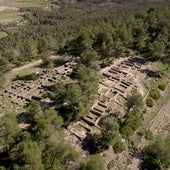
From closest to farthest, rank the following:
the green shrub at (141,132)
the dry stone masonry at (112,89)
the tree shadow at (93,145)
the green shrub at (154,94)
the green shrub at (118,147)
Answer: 1. the tree shadow at (93,145)
2. the green shrub at (118,147)
3. the dry stone masonry at (112,89)
4. the green shrub at (141,132)
5. the green shrub at (154,94)

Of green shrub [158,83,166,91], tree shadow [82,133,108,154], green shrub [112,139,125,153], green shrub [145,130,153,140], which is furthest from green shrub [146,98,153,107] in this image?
tree shadow [82,133,108,154]

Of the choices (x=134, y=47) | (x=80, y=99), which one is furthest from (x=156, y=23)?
(x=80, y=99)

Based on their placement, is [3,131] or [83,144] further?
[83,144]

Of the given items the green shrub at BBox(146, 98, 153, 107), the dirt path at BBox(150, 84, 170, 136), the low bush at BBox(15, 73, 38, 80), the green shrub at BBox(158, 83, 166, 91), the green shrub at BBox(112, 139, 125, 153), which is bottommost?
the dirt path at BBox(150, 84, 170, 136)

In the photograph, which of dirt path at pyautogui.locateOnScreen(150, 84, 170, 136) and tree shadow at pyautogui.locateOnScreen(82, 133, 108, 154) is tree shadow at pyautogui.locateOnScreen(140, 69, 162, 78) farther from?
tree shadow at pyautogui.locateOnScreen(82, 133, 108, 154)

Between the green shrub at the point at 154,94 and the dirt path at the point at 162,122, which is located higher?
the green shrub at the point at 154,94

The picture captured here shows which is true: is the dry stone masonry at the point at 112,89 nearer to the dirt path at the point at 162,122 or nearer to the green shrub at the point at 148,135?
the dirt path at the point at 162,122

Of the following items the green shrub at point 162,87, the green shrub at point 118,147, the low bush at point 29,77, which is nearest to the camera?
the green shrub at point 118,147

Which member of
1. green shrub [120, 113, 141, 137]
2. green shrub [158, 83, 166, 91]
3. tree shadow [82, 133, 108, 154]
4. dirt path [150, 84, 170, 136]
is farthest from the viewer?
green shrub [158, 83, 166, 91]

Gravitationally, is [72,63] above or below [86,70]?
below

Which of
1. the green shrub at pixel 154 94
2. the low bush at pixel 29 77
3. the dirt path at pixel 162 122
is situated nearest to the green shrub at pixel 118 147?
the dirt path at pixel 162 122

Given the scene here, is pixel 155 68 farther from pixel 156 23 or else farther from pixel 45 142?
pixel 45 142
